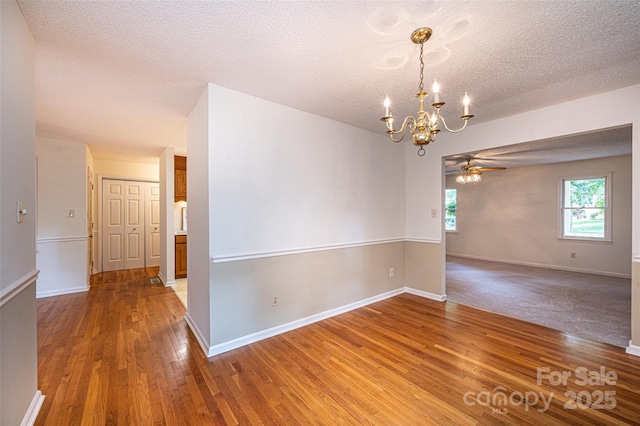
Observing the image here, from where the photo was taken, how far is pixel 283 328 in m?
2.94

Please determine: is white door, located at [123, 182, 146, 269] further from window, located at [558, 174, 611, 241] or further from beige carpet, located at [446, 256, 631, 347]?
window, located at [558, 174, 611, 241]

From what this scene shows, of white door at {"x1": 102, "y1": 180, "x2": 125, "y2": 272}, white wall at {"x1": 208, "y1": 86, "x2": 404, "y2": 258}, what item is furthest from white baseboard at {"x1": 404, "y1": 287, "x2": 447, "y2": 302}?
white door at {"x1": 102, "y1": 180, "x2": 125, "y2": 272}

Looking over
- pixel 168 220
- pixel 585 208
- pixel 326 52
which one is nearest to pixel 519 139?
pixel 326 52

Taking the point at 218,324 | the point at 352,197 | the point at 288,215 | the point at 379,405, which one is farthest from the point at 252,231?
the point at 379,405

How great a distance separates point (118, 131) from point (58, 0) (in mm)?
2738

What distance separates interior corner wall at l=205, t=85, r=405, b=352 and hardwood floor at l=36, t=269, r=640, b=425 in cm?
38

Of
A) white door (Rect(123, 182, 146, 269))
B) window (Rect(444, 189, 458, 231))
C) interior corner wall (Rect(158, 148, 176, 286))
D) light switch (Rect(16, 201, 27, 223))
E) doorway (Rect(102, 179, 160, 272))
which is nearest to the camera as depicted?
light switch (Rect(16, 201, 27, 223))

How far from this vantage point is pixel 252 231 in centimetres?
273

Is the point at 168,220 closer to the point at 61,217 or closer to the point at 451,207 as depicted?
the point at 61,217

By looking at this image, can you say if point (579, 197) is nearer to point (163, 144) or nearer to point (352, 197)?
point (352, 197)

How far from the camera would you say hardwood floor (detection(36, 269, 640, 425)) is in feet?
5.73

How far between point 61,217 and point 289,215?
4.13 metres

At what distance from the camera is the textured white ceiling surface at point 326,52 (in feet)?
5.16

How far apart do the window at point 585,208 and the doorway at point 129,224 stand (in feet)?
31.7
